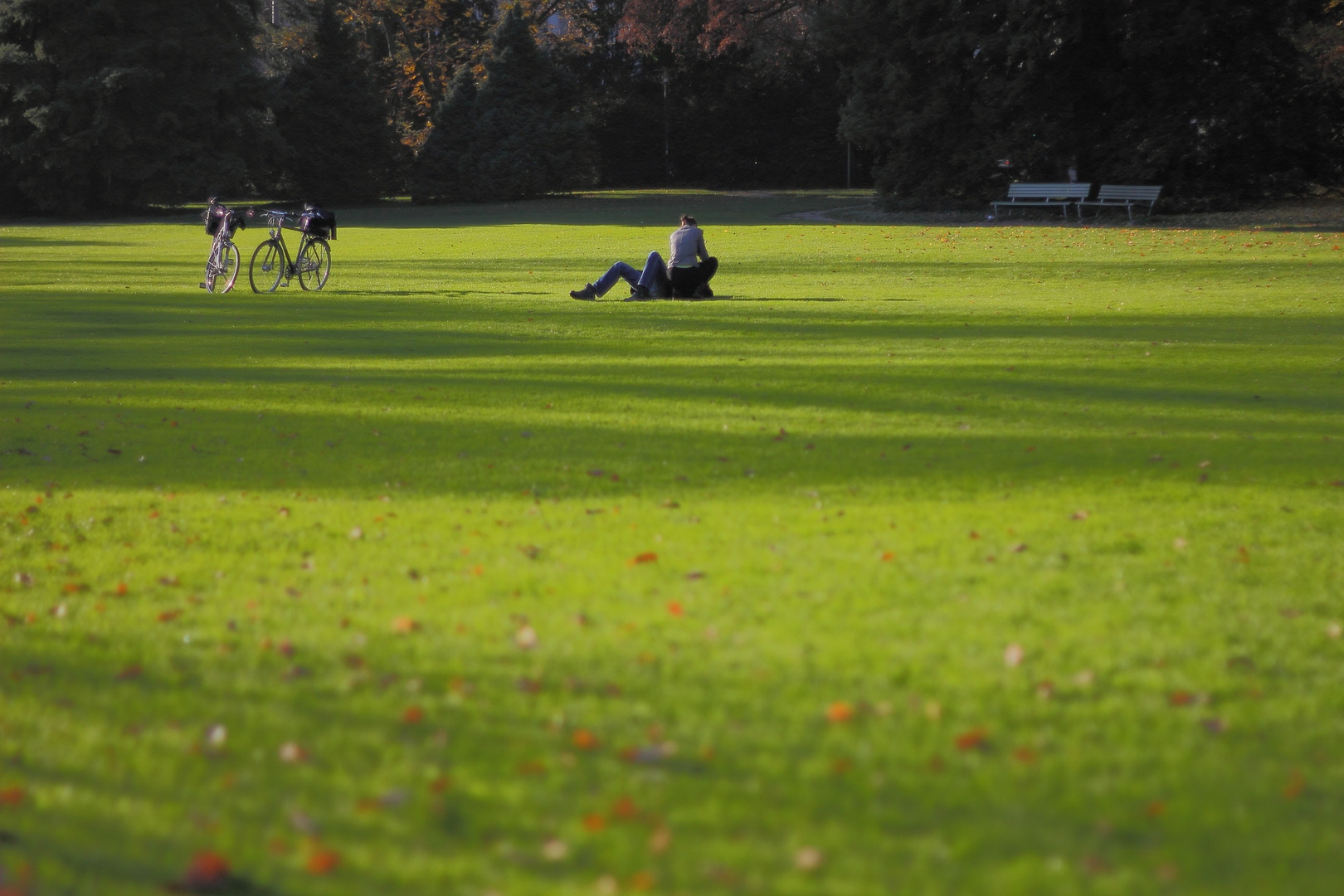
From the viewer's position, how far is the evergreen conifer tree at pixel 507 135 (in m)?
56.0

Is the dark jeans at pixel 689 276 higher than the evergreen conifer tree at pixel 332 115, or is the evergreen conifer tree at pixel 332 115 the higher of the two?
the evergreen conifer tree at pixel 332 115

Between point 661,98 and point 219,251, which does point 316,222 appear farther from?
point 661,98

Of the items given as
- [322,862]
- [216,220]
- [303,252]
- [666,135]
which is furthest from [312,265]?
[666,135]

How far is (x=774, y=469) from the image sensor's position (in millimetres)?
8695

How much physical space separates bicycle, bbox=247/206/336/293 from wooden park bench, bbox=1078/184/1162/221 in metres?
22.8

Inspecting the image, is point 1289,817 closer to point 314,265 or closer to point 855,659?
point 855,659

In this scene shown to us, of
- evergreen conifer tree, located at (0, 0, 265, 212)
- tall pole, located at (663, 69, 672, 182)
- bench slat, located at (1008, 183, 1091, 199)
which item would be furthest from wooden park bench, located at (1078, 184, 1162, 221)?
evergreen conifer tree, located at (0, 0, 265, 212)

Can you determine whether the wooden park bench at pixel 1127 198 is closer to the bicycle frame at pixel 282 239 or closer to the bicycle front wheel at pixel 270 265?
the bicycle frame at pixel 282 239

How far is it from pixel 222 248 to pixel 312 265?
1.41 meters

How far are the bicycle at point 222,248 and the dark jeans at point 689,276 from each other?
23.7 ft

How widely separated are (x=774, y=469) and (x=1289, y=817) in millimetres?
5092

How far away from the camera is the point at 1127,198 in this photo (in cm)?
3750

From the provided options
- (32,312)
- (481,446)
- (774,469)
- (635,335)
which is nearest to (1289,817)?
(774,469)

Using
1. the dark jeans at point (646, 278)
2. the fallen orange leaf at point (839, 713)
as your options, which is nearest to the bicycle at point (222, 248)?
the dark jeans at point (646, 278)
